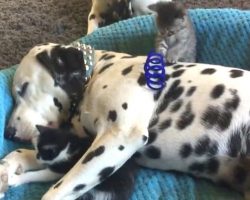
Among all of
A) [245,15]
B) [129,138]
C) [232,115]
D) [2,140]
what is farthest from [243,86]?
[2,140]

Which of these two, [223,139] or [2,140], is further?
[2,140]

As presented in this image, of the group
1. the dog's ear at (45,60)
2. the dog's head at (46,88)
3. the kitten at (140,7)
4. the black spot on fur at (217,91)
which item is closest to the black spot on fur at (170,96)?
the black spot on fur at (217,91)

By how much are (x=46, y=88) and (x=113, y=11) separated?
0.94 meters

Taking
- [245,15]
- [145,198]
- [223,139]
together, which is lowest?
[145,198]

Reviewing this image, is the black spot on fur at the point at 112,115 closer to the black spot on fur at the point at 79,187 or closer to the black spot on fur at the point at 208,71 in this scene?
the black spot on fur at the point at 79,187

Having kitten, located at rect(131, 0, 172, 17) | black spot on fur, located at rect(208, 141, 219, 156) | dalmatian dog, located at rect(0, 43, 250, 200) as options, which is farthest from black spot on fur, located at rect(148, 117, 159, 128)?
kitten, located at rect(131, 0, 172, 17)

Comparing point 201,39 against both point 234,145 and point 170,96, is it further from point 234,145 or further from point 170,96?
point 234,145

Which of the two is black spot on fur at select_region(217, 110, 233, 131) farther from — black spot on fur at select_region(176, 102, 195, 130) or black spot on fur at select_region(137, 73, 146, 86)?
black spot on fur at select_region(137, 73, 146, 86)

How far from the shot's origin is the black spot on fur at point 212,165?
1.92 meters

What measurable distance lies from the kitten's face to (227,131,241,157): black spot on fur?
0.54 meters

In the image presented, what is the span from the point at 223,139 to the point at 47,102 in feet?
2.21

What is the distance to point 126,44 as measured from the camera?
2557 mm

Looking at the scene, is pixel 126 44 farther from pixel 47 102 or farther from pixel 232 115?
pixel 232 115

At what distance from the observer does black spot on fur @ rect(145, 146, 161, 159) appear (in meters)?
1.98
